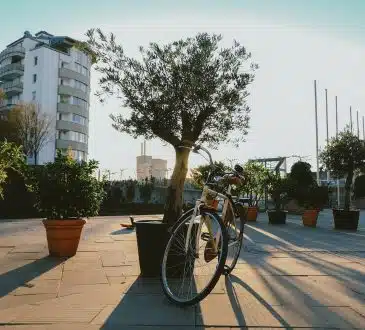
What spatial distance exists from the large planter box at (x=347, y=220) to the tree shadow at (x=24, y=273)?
10.3 meters

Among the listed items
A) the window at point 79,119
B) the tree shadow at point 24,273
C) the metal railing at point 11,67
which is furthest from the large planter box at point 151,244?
the metal railing at point 11,67

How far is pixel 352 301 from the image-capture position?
11.8 feet

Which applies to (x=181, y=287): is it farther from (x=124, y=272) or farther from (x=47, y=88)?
(x=47, y=88)

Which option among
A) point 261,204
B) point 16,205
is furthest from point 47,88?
point 16,205

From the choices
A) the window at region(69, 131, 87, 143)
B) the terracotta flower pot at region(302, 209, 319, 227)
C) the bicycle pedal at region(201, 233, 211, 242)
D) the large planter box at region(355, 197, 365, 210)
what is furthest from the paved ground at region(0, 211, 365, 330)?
the window at region(69, 131, 87, 143)

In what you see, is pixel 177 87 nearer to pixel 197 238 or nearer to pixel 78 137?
pixel 197 238

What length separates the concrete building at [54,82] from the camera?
6406 cm

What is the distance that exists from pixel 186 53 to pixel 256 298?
12.1 ft

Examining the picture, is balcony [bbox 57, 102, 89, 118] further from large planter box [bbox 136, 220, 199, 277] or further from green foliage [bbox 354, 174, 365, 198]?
large planter box [bbox 136, 220, 199, 277]

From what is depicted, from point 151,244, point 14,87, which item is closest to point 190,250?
point 151,244

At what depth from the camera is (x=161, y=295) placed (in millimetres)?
3758

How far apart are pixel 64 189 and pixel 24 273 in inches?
55.3

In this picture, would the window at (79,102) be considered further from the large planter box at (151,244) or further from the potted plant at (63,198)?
the large planter box at (151,244)

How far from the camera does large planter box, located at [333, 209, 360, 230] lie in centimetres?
1320
